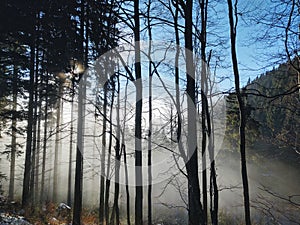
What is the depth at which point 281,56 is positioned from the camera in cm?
570

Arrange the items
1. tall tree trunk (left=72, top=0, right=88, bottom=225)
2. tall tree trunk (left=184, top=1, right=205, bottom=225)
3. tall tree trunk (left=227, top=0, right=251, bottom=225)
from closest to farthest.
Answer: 1. tall tree trunk (left=184, top=1, right=205, bottom=225)
2. tall tree trunk (left=227, top=0, right=251, bottom=225)
3. tall tree trunk (left=72, top=0, right=88, bottom=225)

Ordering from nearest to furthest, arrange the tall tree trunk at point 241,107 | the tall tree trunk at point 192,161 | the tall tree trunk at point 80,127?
the tall tree trunk at point 192,161
the tall tree trunk at point 241,107
the tall tree trunk at point 80,127

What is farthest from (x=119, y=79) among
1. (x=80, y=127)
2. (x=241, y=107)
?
(x=241, y=107)

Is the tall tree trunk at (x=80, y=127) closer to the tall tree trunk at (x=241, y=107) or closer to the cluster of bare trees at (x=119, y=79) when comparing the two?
the cluster of bare trees at (x=119, y=79)

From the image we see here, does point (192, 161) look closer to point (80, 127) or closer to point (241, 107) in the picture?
point (241, 107)

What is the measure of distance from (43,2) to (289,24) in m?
6.16

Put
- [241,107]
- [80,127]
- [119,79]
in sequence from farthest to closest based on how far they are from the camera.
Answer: [119,79] → [80,127] → [241,107]

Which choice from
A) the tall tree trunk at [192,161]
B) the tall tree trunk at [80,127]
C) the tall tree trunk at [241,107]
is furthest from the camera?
the tall tree trunk at [80,127]

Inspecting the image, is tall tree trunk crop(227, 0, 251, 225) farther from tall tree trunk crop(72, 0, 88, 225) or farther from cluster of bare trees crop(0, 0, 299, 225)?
tall tree trunk crop(72, 0, 88, 225)

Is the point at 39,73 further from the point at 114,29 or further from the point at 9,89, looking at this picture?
the point at 114,29

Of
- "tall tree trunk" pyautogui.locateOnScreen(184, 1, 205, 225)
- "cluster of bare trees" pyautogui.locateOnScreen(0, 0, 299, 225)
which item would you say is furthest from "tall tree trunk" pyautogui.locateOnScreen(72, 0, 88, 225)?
"tall tree trunk" pyautogui.locateOnScreen(184, 1, 205, 225)

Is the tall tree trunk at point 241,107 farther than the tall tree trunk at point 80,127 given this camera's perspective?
No

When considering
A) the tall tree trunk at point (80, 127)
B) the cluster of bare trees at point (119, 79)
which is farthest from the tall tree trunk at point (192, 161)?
the tall tree trunk at point (80, 127)

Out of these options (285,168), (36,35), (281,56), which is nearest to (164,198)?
(285,168)
